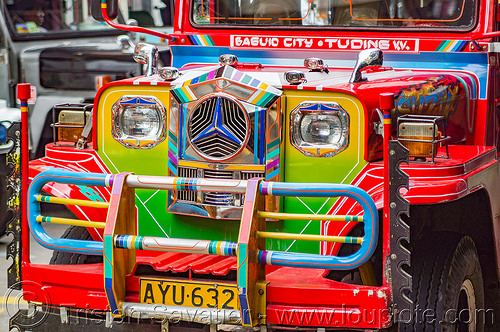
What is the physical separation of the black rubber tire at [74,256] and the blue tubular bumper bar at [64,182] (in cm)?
56

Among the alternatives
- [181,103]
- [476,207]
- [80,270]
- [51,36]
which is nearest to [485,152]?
[476,207]

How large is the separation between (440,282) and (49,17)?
266 inches

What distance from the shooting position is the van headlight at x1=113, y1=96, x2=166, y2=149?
3.96 m

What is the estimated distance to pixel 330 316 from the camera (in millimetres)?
3291

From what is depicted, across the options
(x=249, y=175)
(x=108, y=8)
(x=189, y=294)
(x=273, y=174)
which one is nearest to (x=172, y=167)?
(x=249, y=175)

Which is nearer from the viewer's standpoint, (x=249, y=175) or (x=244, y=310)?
(x=244, y=310)

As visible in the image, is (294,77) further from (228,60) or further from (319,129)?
(228,60)

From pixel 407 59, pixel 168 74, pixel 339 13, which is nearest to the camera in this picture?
pixel 168 74

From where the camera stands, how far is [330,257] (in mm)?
3293

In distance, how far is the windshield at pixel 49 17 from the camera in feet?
29.0

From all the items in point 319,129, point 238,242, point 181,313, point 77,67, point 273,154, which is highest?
point 77,67

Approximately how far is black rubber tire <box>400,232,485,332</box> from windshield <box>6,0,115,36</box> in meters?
6.43

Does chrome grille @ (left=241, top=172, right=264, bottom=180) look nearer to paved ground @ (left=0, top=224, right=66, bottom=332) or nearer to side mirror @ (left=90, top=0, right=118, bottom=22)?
paved ground @ (left=0, top=224, right=66, bottom=332)

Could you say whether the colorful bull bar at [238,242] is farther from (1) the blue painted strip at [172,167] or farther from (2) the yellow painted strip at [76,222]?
(1) the blue painted strip at [172,167]
